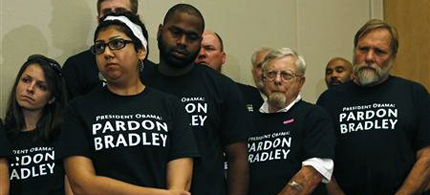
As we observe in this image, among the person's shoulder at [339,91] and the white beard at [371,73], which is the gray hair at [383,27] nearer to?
the white beard at [371,73]

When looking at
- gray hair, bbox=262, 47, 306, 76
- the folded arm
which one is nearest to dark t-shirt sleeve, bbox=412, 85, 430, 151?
gray hair, bbox=262, 47, 306, 76

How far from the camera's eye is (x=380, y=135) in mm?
3174

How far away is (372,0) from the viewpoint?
17.9ft

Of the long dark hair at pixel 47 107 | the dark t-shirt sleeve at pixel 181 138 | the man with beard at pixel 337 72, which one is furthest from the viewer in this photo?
the man with beard at pixel 337 72

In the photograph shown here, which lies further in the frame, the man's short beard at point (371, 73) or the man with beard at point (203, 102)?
the man's short beard at point (371, 73)

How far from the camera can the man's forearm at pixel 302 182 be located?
2.95 meters

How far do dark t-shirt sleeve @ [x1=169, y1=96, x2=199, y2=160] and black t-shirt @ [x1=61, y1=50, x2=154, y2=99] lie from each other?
2.56ft

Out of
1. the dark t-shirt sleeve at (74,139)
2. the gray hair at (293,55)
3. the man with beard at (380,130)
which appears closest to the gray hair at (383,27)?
the man with beard at (380,130)

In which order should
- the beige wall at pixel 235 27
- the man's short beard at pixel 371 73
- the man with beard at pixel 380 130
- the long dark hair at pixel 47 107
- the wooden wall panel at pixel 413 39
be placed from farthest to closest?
the wooden wall panel at pixel 413 39 < the beige wall at pixel 235 27 < the man's short beard at pixel 371 73 < the man with beard at pixel 380 130 < the long dark hair at pixel 47 107

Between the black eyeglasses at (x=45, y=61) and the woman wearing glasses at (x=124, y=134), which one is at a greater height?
the black eyeglasses at (x=45, y=61)

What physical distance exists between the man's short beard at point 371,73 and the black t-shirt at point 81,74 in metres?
1.33

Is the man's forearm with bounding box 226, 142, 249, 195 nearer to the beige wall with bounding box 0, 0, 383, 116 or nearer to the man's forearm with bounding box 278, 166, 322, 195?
the man's forearm with bounding box 278, 166, 322, 195

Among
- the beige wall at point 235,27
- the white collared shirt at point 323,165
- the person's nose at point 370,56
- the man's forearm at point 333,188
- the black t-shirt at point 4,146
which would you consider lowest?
the man's forearm at point 333,188

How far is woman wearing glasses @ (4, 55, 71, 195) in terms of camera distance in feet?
9.57
